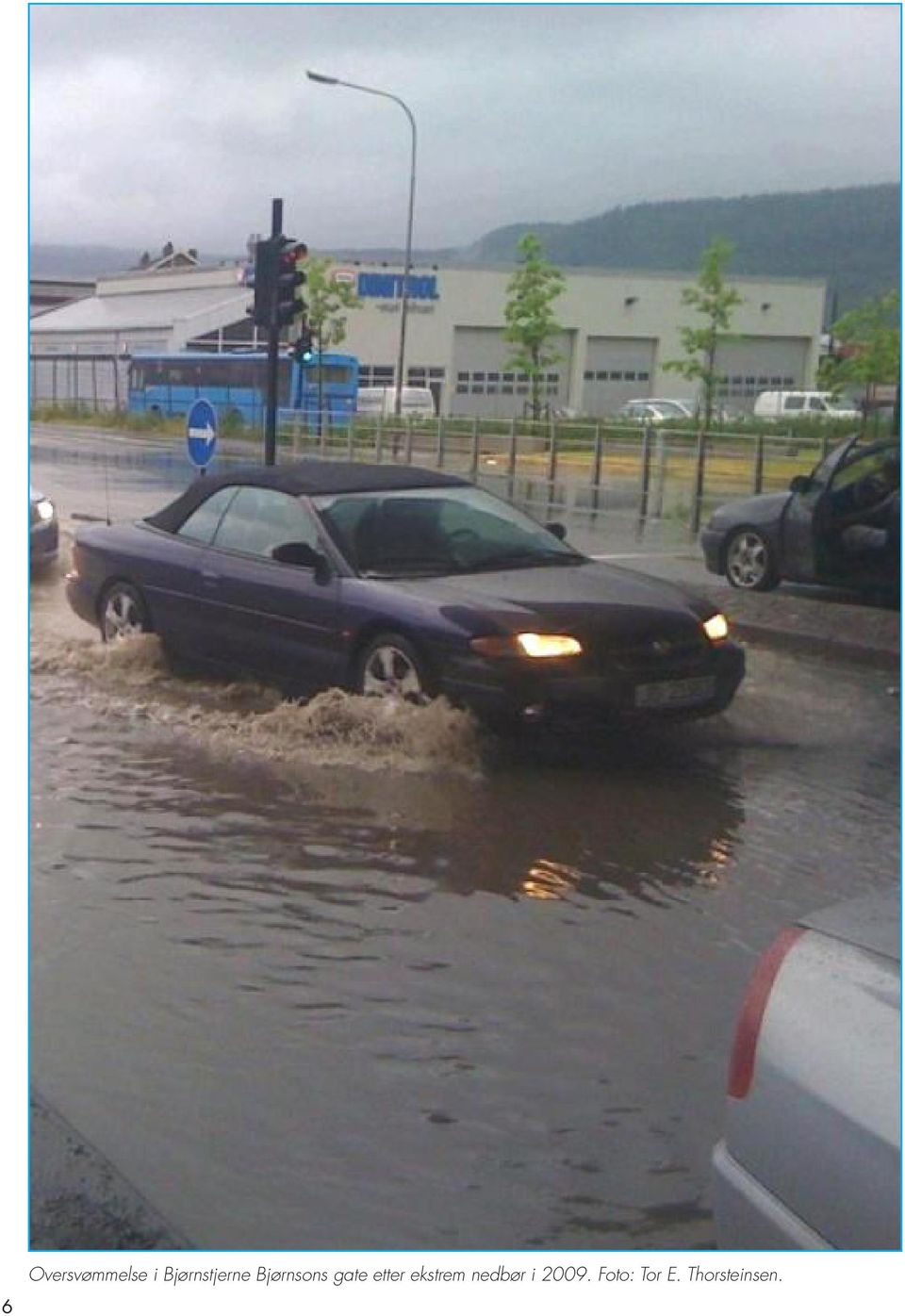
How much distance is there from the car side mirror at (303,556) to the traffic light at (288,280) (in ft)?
23.9

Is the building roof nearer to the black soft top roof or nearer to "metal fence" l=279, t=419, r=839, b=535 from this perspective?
the black soft top roof

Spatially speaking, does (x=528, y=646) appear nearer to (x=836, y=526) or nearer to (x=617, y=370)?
(x=836, y=526)

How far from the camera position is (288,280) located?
1580 cm

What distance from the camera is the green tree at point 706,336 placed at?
29781 mm

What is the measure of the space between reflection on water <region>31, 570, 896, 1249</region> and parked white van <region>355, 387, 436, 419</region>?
17.7 meters

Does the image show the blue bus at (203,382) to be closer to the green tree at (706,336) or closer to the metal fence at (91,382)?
the metal fence at (91,382)

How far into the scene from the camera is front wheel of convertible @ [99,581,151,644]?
31.9ft

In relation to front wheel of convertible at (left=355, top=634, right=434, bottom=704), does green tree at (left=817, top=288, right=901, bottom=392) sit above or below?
above

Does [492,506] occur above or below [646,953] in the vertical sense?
above

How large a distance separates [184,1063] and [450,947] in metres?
1.19

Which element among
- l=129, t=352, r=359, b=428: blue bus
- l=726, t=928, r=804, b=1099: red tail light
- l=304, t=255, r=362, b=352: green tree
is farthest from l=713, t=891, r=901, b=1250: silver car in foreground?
l=129, t=352, r=359, b=428: blue bus

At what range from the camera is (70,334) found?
484 inches
